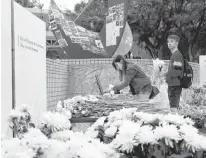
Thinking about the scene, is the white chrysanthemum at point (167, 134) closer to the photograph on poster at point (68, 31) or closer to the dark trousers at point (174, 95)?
the dark trousers at point (174, 95)

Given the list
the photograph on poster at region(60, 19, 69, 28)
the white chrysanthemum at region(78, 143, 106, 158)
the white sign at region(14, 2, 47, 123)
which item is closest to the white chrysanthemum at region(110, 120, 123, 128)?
the white chrysanthemum at region(78, 143, 106, 158)

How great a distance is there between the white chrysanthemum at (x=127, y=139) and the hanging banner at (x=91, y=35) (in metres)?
7.04

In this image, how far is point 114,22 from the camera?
29.1ft

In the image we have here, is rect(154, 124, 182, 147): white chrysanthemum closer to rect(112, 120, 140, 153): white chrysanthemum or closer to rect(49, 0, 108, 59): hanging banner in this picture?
rect(112, 120, 140, 153): white chrysanthemum

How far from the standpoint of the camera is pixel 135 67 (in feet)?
17.5

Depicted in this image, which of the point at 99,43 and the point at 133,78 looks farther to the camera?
the point at 99,43

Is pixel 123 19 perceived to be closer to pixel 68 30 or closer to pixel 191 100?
pixel 68 30

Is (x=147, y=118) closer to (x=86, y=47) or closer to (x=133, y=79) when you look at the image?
(x=133, y=79)

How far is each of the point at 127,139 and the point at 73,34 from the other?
7.75 meters

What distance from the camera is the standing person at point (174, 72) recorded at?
694 cm

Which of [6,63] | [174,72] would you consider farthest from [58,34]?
[6,63]

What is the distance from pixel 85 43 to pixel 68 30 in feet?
1.71

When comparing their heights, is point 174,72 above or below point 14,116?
above

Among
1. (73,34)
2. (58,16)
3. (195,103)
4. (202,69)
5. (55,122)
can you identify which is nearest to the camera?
(55,122)
